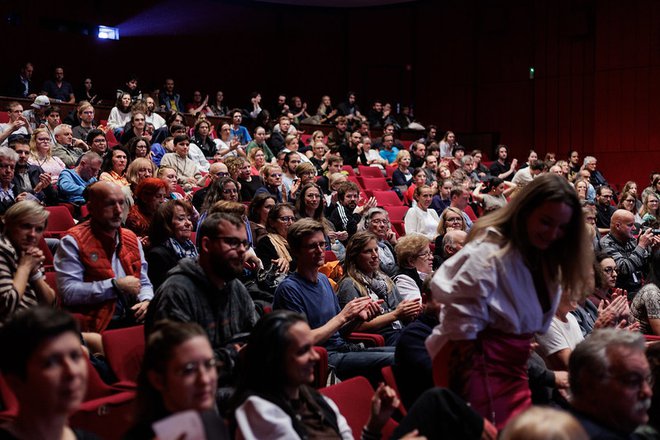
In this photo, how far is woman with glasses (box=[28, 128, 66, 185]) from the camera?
5.21 metres

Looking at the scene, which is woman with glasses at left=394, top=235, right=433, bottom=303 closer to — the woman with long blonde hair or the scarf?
the scarf

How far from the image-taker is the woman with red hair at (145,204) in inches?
151

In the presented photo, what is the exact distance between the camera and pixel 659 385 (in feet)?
7.19

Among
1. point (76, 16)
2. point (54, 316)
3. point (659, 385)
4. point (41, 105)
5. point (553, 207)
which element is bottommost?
point (659, 385)

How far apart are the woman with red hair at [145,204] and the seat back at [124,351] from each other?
4.37 feet

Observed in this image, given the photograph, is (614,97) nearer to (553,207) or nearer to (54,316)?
(553,207)

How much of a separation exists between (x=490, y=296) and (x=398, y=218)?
4644 millimetres

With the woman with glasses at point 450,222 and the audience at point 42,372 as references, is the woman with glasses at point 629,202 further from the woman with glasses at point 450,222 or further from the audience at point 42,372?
the audience at point 42,372

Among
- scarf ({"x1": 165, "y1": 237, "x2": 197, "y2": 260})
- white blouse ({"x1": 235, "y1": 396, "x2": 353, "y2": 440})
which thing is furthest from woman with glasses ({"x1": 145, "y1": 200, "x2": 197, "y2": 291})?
white blouse ({"x1": 235, "y1": 396, "x2": 353, "y2": 440})

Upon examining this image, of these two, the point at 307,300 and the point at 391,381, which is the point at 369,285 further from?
the point at 391,381

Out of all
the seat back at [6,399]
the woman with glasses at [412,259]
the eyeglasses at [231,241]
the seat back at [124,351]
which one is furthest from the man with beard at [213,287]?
the woman with glasses at [412,259]

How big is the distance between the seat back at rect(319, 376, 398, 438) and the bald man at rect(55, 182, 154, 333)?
3.15 ft

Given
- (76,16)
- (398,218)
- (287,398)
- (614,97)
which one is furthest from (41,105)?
(614,97)

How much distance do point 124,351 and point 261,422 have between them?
90 centimetres
